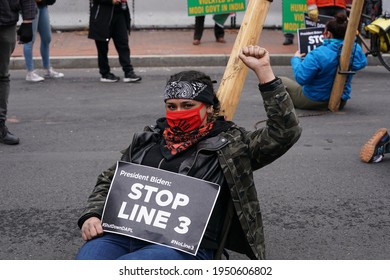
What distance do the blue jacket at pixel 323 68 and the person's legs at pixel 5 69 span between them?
3.13 m

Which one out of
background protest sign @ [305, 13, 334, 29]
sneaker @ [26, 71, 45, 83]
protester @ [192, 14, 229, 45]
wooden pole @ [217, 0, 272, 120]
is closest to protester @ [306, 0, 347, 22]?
background protest sign @ [305, 13, 334, 29]

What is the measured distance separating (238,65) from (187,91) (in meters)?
0.45

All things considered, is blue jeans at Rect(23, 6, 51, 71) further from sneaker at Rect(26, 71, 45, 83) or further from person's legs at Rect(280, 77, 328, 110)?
person's legs at Rect(280, 77, 328, 110)

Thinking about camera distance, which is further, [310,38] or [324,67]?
[310,38]

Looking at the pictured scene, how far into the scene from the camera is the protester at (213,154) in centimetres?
310

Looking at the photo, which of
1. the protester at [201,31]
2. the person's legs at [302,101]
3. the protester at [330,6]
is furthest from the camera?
the protester at [201,31]

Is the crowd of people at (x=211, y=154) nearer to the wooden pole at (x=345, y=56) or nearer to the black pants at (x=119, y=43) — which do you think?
the wooden pole at (x=345, y=56)

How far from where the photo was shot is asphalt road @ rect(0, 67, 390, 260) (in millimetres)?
4492

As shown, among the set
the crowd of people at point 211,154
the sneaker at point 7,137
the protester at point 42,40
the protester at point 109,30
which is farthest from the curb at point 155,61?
the crowd of people at point 211,154

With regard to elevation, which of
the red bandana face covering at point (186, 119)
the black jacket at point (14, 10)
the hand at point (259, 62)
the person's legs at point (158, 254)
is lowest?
the person's legs at point (158, 254)

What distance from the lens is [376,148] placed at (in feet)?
19.5

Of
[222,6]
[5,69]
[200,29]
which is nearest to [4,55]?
[5,69]

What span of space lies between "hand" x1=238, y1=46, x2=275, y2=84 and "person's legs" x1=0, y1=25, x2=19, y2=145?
12.5 ft

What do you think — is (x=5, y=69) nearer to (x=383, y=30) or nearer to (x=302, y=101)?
(x=302, y=101)
